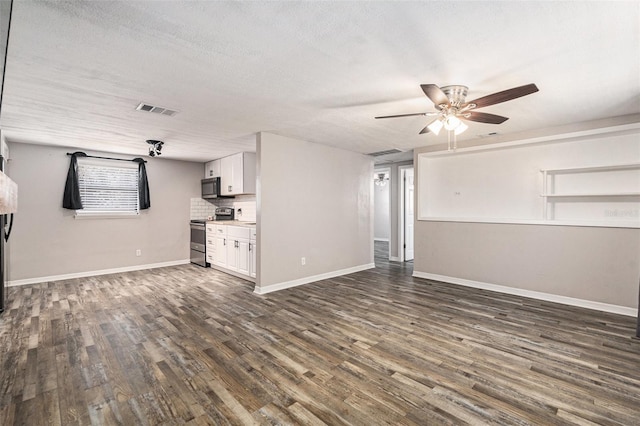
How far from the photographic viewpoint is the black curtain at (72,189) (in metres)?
5.36

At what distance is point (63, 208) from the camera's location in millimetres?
5387

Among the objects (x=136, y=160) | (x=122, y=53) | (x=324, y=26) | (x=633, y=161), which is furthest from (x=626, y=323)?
(x=136, y=160)

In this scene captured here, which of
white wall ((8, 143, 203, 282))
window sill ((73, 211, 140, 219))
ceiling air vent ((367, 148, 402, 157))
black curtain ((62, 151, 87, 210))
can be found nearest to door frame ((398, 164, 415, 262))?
ceiling air vent ((367, 148, 402, 157))

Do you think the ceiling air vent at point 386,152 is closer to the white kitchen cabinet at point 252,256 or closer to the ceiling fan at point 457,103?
the ceiling fan at point 457,103

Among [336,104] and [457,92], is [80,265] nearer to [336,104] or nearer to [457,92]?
[336,104]

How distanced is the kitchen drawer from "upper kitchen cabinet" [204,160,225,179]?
158cm

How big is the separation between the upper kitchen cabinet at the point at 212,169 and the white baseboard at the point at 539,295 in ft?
14.7

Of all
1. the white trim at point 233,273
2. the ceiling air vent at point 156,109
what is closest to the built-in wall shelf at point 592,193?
the white trim at point 233,273

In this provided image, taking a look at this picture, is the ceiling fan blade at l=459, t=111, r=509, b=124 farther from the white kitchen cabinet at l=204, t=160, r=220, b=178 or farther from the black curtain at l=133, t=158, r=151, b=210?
the black curtain at l=133, t=158, r=151, b=210

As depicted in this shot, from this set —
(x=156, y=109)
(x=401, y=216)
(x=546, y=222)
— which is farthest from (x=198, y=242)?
(x=546, y=222)

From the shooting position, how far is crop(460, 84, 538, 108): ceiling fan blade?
232 centimetres

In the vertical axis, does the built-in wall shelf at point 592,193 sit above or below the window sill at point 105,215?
above

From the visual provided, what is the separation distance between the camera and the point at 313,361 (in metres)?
2.56

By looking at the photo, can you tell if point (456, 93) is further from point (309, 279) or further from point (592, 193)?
point (309, 279)
